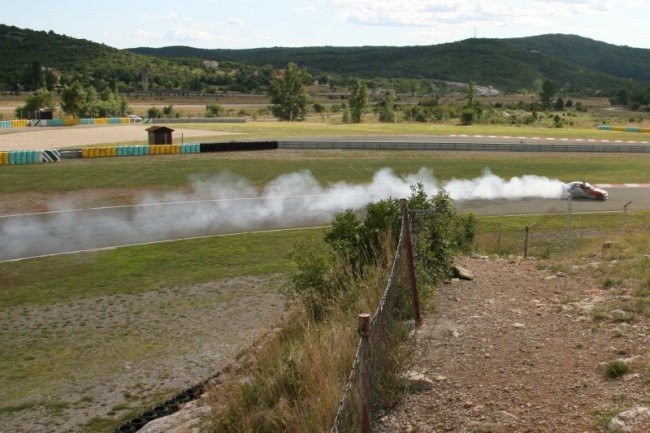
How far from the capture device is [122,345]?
19.0m

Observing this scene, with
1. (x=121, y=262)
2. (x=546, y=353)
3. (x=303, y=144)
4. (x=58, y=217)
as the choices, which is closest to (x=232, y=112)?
(x=303, y=144)

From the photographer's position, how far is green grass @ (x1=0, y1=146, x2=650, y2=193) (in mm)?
47094

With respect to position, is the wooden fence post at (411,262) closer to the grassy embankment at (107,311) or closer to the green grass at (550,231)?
the grassy embankment at (107,311)

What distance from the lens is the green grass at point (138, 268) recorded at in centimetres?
2448

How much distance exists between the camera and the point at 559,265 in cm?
1839

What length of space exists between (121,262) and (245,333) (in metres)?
10.6

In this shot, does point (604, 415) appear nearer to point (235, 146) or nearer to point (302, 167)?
point (302, 167)

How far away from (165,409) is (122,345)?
4857 mm

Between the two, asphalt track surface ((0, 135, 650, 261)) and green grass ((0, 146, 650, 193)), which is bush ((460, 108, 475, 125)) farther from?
asphalt track surface ((0, 135, 650, 261))

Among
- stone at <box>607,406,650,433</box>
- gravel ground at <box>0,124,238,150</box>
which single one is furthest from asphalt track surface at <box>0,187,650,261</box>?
gravel ground at <box>0,124,238,150</box>

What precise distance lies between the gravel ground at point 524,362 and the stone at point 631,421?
4 cm

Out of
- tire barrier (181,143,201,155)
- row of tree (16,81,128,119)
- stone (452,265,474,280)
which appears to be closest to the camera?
stone (452,265,474,280)

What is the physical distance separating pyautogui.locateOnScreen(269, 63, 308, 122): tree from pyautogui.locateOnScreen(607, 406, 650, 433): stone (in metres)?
126

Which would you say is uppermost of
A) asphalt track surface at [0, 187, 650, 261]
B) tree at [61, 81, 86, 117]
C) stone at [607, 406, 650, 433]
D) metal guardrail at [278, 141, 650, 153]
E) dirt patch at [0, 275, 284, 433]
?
tree at [61, 81, 86, 117]
